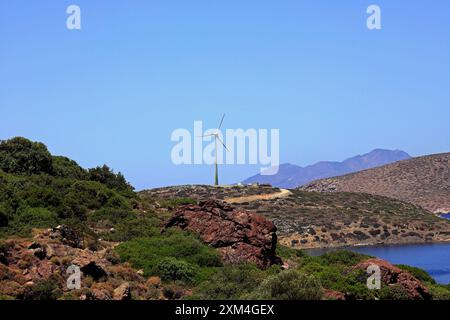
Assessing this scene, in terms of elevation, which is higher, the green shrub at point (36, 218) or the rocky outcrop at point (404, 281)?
the green shrub at point (36, 218)

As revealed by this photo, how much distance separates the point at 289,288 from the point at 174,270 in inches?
344

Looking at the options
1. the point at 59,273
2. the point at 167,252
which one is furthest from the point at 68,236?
the point at 59,273

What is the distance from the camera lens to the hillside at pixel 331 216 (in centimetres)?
9819

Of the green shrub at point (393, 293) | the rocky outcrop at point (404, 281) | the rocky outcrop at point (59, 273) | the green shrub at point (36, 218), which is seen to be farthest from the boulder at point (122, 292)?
the rocky outcrop at point (404, 281)

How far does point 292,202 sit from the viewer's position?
118250 mm

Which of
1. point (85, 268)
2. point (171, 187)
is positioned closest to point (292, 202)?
point (171, 187)

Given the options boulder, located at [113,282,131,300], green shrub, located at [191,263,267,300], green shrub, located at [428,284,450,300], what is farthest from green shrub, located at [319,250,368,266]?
boulder, located at [113,282,131,300]

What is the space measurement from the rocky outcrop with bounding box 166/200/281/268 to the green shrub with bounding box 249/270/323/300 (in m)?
9.68

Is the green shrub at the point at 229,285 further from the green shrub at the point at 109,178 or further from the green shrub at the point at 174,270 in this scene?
the green shrub at the point at 109,178

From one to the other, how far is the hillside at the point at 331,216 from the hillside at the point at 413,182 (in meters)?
36.7

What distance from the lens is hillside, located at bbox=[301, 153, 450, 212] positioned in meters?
165
